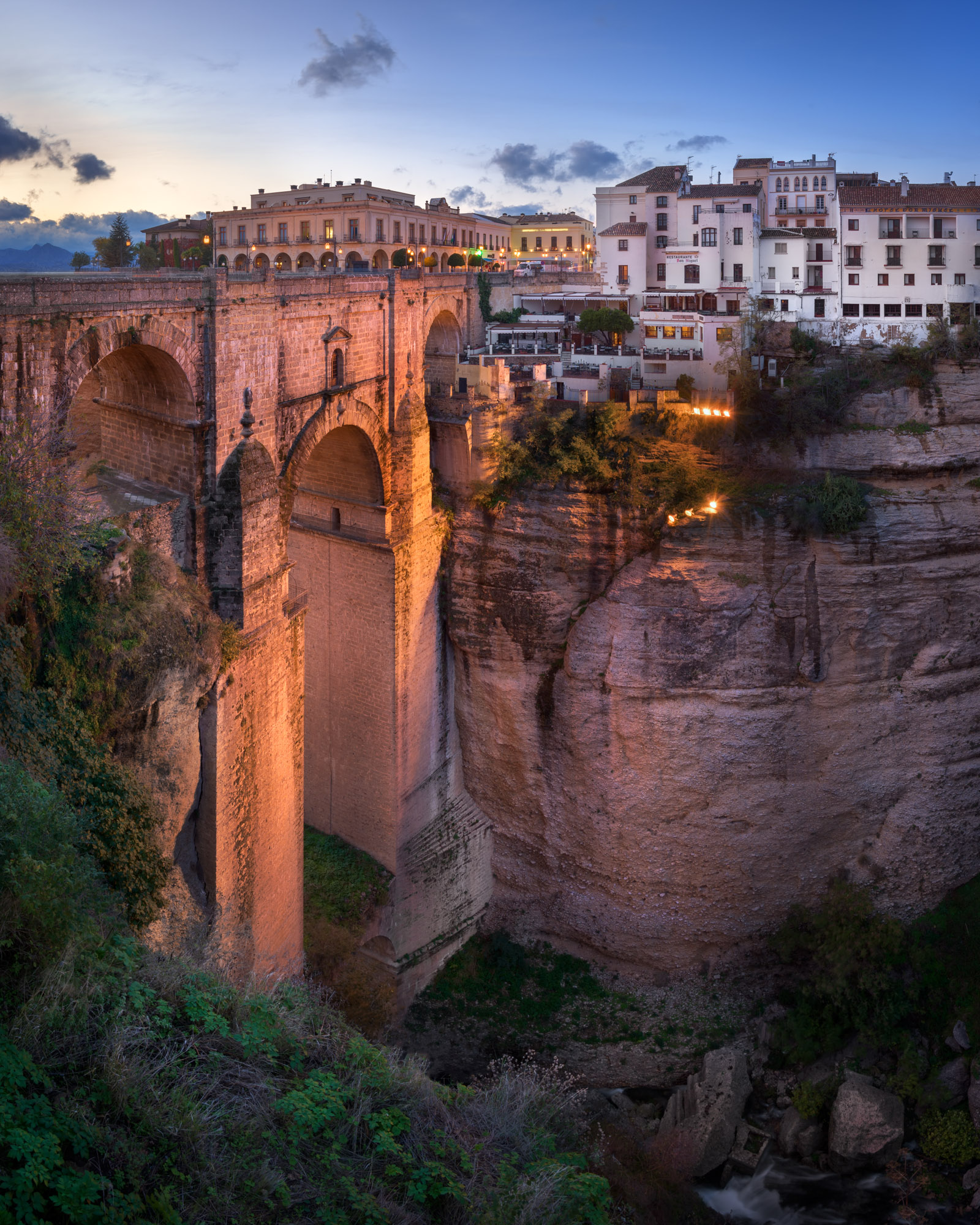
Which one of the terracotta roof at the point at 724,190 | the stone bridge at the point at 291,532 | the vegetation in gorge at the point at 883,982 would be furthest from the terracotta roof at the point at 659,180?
the vegetation in gorge at the point at 883,982

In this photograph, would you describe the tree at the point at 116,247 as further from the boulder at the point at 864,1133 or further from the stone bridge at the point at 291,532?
the boulder at the point at 864,1133

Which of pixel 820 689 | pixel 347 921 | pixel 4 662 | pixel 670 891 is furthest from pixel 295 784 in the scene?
pixel 820 689

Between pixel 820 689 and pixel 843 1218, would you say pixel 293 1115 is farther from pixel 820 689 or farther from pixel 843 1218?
pixel 820 689

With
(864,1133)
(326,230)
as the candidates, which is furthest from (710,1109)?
(326,230)

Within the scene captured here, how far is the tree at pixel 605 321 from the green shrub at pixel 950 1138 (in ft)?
63.4

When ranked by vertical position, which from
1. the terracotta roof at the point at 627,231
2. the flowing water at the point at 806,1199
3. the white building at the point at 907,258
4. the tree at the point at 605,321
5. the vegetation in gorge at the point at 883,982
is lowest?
the flowing water at the point at 806,1199

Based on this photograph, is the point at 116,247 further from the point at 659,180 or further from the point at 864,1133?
the point at 864,1133

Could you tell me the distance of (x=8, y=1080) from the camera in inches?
262

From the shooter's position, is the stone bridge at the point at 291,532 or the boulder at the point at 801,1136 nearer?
the stone bridge at the point at 291,532

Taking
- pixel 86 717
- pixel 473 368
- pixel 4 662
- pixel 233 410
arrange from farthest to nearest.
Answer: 1. pixel 473 368
2. pixel 233 410
3. pixel 86 717
4. pixel 4 662

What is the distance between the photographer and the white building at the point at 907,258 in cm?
2753

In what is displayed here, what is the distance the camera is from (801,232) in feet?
96.9

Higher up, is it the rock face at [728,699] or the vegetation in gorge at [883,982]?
the rock face at [728,699]

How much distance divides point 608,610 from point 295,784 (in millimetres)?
7292
